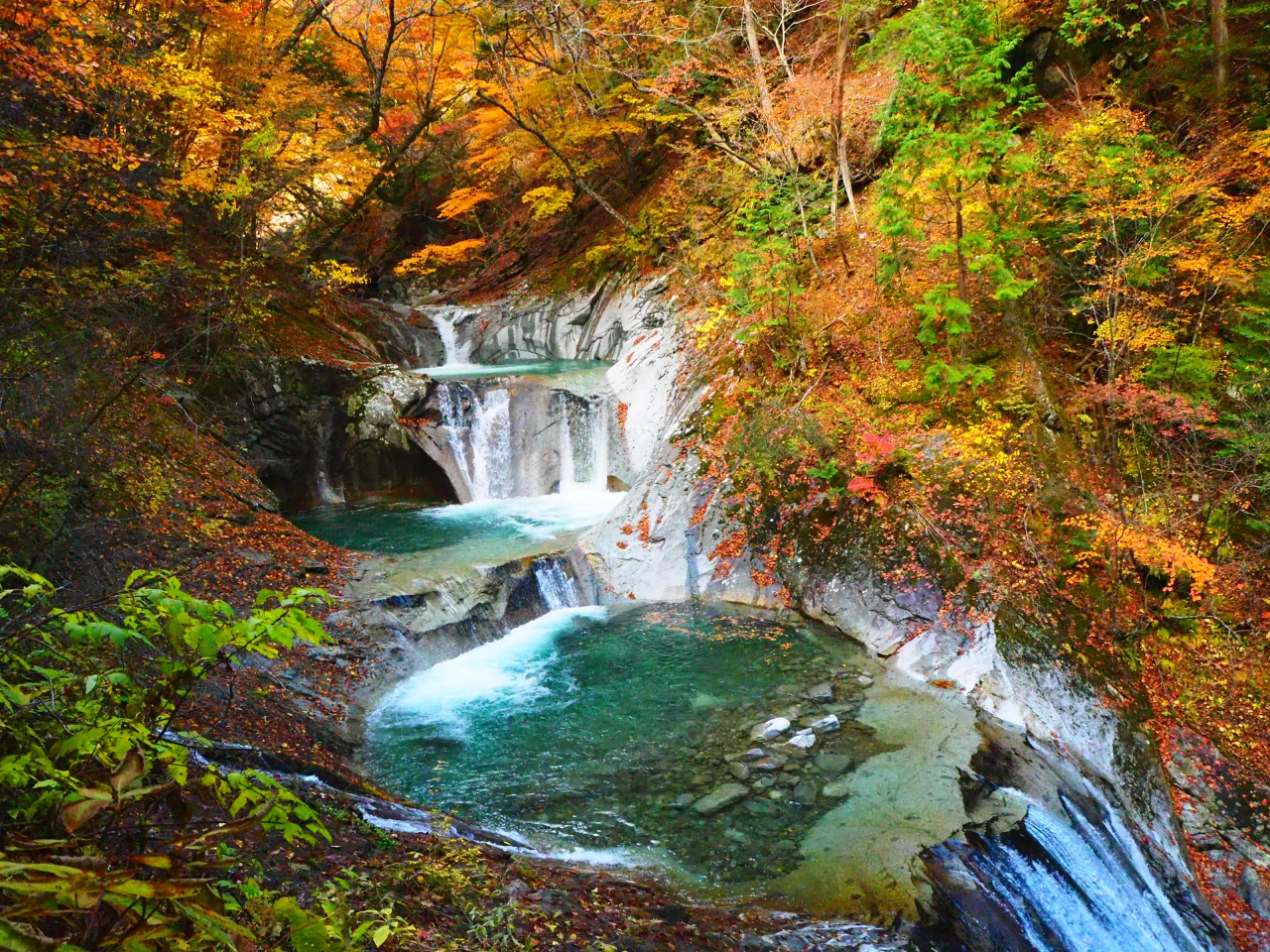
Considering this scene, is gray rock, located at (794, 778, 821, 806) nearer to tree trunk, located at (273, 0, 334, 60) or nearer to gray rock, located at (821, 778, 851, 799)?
gray rock, located at (821, 778, 851, 799)

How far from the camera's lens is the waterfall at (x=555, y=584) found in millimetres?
10148

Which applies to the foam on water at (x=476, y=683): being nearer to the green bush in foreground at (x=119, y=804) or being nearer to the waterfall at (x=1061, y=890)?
the waterfall at (x=1061, y=890)

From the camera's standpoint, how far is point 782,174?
41.0 ft

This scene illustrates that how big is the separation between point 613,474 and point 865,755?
27.0ft

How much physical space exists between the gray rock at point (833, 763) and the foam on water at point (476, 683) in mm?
3131

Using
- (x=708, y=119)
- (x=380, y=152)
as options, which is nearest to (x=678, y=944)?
(x=708, y=119)

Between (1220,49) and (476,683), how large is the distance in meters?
12.0

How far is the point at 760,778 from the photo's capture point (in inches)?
242

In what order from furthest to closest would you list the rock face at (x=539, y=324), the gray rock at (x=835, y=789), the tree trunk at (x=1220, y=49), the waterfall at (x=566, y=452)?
the rock face at (x=539, y=324) → the waterfall at (x=566, y=452) → the tree trunk at (x=1220, y=49) → the gray rock at (x=835, y=789)

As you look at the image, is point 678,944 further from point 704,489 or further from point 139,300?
point 139,300

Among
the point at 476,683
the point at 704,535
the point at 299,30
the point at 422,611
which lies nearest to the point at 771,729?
the point at 476,683

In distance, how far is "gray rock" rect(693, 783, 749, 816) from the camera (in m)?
5.79

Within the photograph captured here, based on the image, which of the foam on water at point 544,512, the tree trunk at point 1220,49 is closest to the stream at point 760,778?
the foam on water at point 544,512

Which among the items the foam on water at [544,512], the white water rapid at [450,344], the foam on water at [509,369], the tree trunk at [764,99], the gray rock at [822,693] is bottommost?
the gray rock at [822,693]
